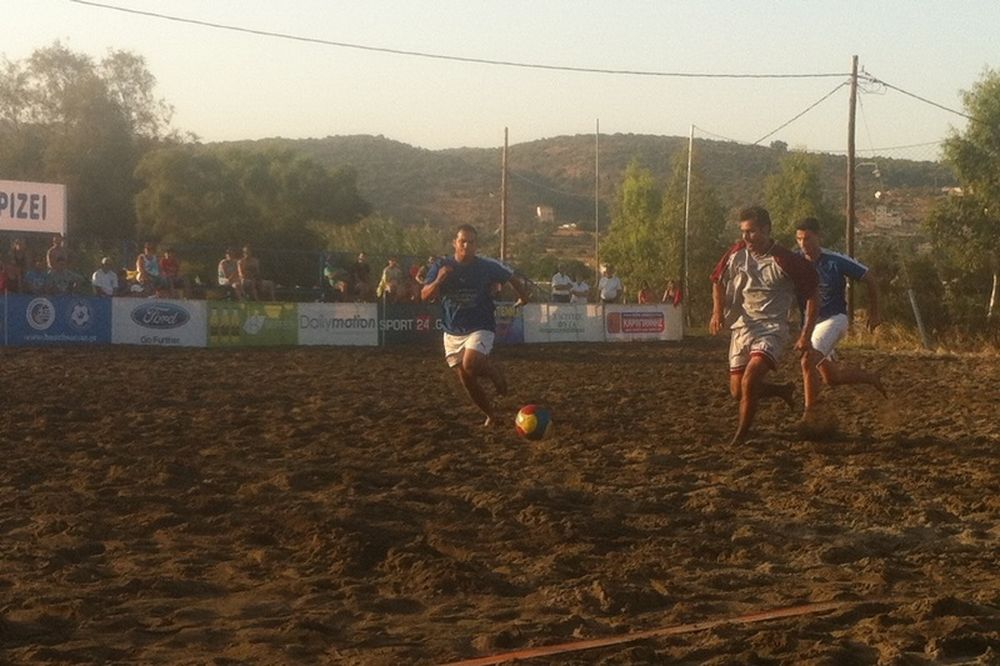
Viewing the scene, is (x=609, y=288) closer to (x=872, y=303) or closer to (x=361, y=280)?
(x=361, y=280)

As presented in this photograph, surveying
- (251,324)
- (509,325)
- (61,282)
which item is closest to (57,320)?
(61,282)

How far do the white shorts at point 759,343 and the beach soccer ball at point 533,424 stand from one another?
1.51 metres

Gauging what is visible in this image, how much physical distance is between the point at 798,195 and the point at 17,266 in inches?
1752

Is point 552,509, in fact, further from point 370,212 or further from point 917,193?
point 917,193

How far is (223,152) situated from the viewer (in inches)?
2655

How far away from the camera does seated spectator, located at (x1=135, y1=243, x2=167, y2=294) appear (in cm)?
2628

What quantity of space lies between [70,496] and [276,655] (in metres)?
3.74

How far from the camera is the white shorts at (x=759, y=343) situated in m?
10.5

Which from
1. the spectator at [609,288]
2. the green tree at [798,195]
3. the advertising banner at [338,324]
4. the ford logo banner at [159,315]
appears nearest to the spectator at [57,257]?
the ford logo banner at [159,315]

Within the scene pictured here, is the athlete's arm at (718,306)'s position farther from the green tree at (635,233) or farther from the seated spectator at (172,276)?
the green tree at (635,233)

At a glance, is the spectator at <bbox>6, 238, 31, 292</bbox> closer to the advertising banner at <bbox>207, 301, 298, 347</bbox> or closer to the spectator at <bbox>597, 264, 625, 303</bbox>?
the advertising banner at <bbox>207, 301, 298, 347</bbox>

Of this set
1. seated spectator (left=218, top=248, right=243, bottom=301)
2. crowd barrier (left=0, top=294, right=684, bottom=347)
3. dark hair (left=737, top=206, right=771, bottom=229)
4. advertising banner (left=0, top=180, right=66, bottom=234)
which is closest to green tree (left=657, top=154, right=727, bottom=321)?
crowd barrier (left=0, top=294, right=684, bottom=347)

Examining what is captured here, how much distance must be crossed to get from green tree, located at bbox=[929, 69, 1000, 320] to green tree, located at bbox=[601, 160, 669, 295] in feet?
61.4

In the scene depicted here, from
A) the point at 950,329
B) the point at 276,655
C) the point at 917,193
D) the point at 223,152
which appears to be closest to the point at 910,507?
the point at 276,655
